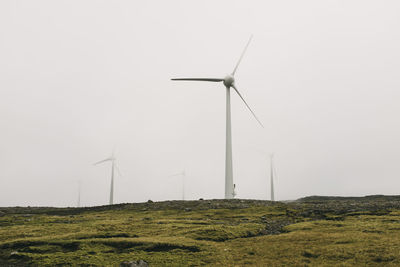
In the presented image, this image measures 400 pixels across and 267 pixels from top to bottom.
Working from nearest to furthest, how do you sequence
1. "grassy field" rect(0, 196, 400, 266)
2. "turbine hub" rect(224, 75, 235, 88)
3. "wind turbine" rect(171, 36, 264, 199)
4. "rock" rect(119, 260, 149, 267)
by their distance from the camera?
"rock" rect(119, 260, 149, 267), "grassy field" rect(0, 196, 400, 266), "wind turbine" rect(171, 36, 264, 199), "turbine hub" rect(224, 75, 235, 88)

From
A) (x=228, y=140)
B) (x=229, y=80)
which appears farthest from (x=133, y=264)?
(x=229, y=80)

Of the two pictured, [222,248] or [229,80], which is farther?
[229,80]

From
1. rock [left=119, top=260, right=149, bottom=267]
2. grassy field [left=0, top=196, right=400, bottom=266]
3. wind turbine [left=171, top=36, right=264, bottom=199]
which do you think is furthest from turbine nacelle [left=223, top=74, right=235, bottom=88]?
rock [left=119, top=260, right=149, bottom=267]

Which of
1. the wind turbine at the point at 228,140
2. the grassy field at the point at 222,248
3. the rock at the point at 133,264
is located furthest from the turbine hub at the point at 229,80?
the rock at the point at 133,264

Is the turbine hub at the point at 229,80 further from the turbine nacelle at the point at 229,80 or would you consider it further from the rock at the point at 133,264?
the rock at the point at 133,264

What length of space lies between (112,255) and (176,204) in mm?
53609

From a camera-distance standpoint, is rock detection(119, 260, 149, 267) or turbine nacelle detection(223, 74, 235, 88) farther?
turbine nacelle detection(223, 74, 235, 88)

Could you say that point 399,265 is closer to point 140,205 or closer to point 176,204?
point 176,204

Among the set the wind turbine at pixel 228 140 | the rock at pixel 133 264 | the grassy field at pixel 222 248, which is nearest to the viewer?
the rock at pixel 133 264

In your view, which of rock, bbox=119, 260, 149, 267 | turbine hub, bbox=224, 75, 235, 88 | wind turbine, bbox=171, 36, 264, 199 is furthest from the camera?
turbine hub, bbox=224, 75, 235, 88

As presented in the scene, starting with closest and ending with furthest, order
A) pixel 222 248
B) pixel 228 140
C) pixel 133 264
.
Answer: pixel 133 264 < pixel 222 248 < pixel 228 140

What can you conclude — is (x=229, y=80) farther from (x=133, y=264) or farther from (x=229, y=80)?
(x=133, y=264)

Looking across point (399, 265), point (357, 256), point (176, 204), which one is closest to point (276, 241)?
point (357, 256)

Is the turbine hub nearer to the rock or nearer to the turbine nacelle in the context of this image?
the turbine nacelle
